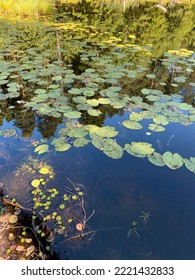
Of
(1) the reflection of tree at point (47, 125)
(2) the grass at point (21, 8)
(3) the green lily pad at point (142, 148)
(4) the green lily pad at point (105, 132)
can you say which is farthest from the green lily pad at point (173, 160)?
(2) the grass at point (21, 8)

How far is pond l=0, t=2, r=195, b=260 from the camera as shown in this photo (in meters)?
2.72

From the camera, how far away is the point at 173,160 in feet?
11.7

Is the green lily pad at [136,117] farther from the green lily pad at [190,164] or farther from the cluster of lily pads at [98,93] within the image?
the green lily pad at [190,164]

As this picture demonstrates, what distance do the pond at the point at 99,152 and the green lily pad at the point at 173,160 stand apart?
0.02 meters

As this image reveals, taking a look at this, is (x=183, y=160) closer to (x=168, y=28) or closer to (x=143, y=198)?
(x=143, y=198)

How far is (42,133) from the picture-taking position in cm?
432

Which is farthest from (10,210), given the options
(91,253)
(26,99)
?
(26,99)

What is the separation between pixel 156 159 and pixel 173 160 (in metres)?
0.25

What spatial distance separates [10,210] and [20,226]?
0.29m

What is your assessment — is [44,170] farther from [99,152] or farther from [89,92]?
[89,92]

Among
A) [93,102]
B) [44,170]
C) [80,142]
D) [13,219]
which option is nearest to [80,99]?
[93,102]

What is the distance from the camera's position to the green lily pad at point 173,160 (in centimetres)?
350
